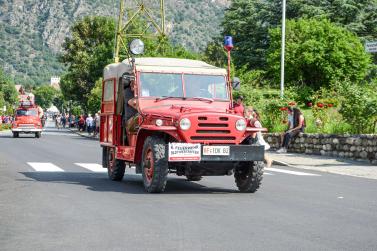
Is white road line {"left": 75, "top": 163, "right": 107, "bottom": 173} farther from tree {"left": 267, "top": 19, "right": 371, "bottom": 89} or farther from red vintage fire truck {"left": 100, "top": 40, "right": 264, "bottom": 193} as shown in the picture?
tree {"left": 267, "top": 19, "right": 371, "bottom": 89}

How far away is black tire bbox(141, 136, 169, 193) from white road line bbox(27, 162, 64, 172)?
6223 millimetres

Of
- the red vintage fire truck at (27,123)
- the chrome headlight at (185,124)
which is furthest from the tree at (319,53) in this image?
the chrome headlight at (185,124)

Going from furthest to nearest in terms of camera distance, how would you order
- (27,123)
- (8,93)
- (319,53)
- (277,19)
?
(8,93)
(277,19)
(319,53)
(27,123)

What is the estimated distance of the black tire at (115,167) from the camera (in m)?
15.3

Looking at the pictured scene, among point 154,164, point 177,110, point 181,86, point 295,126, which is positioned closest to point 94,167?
point 181,86

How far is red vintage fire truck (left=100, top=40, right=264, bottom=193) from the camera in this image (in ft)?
40.2

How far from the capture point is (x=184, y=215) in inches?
384

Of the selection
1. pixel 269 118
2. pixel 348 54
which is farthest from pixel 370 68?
pixel 269 118

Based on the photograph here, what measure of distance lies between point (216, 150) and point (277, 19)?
179 feet

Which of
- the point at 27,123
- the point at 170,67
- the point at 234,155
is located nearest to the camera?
the point at 234,155

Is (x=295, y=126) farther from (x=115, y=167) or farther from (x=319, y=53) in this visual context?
(x=319, y=53)

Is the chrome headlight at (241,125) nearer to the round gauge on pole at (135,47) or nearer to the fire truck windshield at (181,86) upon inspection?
the fire truck windshield at (181,86)

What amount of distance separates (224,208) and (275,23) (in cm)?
5678

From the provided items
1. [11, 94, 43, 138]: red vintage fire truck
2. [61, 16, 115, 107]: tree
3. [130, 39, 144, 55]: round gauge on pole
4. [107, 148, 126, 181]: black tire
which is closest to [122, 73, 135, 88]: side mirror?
[130, 39, 144, 55]: round gauge on pole
